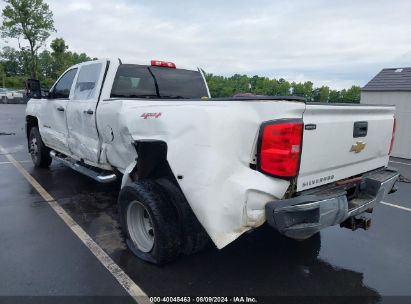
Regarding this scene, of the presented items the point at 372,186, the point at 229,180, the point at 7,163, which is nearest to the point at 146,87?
the point at 229,180

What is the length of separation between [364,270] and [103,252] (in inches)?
105

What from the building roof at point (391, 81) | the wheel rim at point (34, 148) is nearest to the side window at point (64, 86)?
the wheel rim at point (34, 148)

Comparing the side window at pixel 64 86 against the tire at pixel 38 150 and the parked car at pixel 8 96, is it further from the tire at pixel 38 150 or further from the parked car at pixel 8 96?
the parked car at pixel 8 96

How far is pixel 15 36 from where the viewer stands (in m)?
31.6

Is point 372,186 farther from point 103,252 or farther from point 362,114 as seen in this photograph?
point 103,252

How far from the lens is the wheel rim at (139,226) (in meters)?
3.64

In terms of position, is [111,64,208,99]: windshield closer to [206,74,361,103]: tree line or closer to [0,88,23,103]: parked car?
[206,74,361,103]: tree line

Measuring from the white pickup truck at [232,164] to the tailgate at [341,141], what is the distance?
1 centimetres

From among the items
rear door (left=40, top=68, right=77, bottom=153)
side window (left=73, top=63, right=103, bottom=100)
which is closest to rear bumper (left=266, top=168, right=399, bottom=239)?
side window (left=73, top=63, right=103, bottom=100)

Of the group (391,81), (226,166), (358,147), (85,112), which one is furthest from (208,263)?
(391,81)

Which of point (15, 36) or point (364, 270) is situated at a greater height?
point (15, 36)

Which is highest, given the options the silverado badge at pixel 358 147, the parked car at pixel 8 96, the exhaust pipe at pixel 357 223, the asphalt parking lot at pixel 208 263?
the silverado badge at pixel 358 147

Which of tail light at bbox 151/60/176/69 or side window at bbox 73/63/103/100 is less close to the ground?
tail light at bbox 151/60/176/69

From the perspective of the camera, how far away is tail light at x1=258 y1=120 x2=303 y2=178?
2682mm
